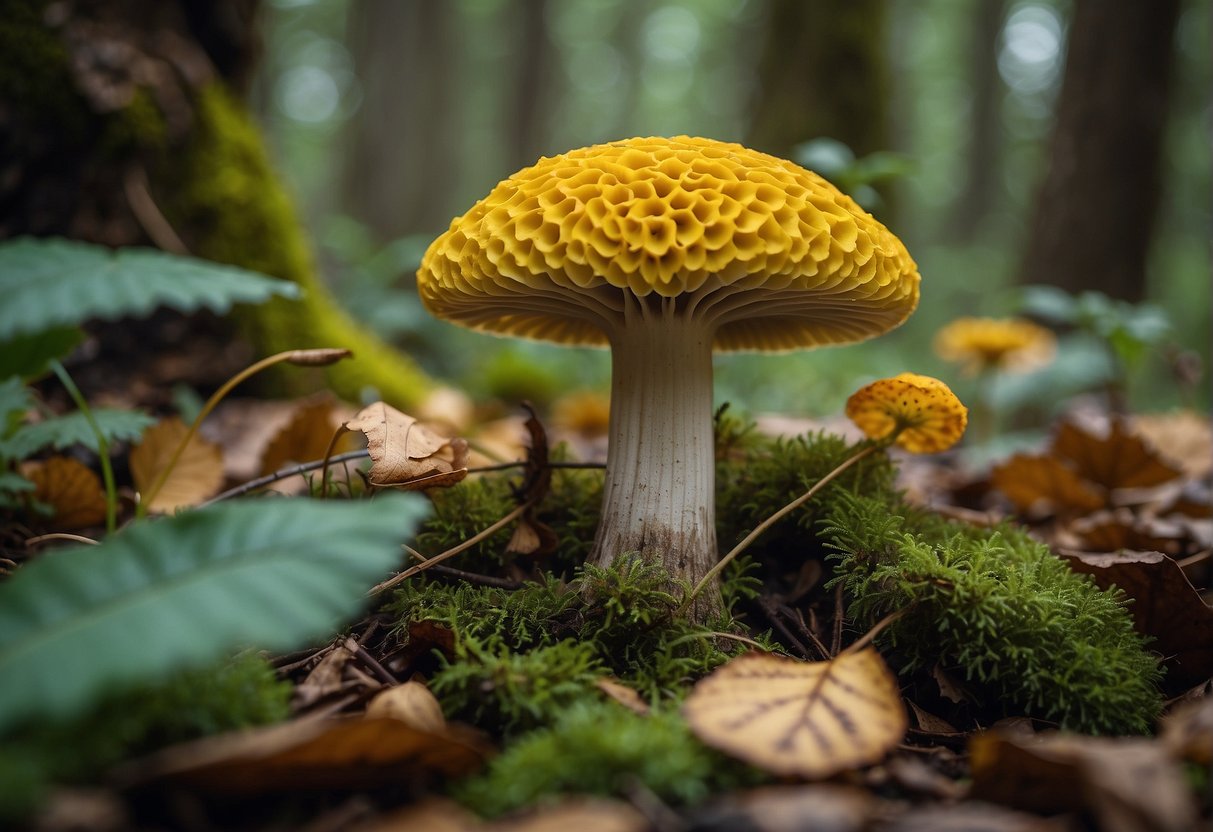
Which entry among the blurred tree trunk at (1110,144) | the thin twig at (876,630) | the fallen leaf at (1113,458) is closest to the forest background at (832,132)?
the blurred tree trunk at (1110,144)

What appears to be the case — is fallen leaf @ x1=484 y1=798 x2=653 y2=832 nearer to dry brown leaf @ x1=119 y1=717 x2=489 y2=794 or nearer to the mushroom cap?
dry brown leaf @ x1=119 y1=717 x2=489 y2=794

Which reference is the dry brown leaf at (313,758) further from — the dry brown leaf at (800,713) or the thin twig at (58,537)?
the thin twig at (58,537)

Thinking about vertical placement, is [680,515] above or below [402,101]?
below

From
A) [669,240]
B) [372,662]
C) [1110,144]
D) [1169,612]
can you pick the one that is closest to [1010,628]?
[1169,612]

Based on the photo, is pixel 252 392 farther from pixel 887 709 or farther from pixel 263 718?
pixel 887 709

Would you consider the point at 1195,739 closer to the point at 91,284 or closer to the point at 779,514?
the point at 779,514

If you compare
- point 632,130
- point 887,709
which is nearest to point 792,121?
point 887,709

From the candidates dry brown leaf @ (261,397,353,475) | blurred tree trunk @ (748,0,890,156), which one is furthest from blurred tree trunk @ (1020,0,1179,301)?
dry brown leaf @ (261,397,353,475)
